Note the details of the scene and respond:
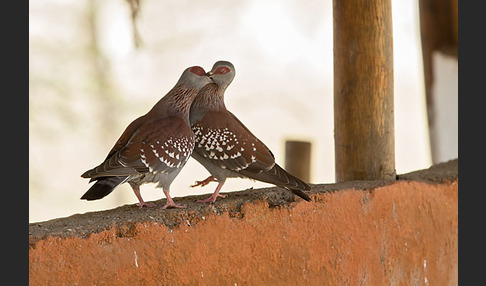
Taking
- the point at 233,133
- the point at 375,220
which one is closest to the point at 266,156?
the point at 233,133

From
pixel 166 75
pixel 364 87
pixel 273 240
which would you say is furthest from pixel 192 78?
pixel 166 75

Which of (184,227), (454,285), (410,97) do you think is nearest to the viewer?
(184,227)

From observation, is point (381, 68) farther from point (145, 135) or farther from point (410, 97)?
point (410, 97)

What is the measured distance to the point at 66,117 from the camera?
22.2 ft

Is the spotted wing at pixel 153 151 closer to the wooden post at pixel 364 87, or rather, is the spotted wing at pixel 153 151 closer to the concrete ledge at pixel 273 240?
the concrete ledge at pixel 273 240

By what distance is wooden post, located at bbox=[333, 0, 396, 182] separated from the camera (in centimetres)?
340

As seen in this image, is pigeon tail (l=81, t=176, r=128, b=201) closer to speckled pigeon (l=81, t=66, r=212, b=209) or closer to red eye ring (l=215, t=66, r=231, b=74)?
speckled pigeon (l=81, t=66, r=212, b=209)

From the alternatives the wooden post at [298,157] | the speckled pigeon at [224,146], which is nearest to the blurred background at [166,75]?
the wooden post at [298,157]

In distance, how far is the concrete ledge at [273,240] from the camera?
7.50 feet

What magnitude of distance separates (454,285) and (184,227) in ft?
6.37

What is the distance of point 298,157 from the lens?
508 centimetres

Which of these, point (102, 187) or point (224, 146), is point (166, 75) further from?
point (102, 187)

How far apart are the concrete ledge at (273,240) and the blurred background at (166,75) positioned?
10.7 feet

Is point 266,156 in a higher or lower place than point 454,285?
higher
